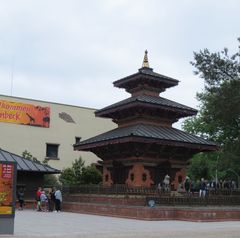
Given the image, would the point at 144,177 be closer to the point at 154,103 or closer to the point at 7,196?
the point at 154,103

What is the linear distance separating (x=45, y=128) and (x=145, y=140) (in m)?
33.8

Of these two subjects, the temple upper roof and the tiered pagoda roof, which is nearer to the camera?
the tiered pagoda roof

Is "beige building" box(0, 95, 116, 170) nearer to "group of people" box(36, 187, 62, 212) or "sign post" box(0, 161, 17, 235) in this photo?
"group of people" box(36, 187, 62, 212)

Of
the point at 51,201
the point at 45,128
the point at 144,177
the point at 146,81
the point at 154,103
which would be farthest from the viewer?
the point at 45,128

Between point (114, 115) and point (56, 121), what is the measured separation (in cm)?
2760

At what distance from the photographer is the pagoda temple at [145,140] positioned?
1320 inches

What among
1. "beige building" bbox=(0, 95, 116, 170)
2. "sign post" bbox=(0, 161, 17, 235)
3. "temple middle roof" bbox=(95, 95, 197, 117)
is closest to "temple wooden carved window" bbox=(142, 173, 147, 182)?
"temple middle roof" bbox=(95, 95, 197, 117)

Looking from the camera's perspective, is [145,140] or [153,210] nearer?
[153,210]

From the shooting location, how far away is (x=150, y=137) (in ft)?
105

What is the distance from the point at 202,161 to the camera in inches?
2881

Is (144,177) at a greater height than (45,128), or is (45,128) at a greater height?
(45,128)

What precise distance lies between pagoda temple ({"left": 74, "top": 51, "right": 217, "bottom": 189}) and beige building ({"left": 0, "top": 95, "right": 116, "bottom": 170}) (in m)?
24.4

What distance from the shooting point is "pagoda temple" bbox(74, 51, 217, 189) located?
3353cm

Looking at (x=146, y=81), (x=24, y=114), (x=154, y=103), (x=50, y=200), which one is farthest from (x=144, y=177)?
(x=24, y=114)
